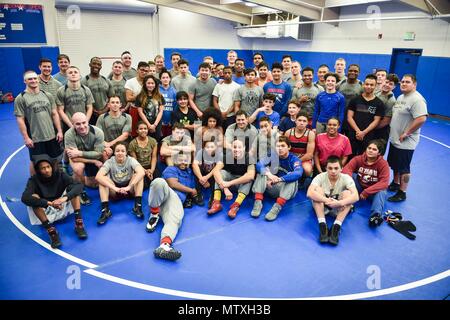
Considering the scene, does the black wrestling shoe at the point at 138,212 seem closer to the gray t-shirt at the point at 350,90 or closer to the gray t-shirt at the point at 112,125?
the gray t-shirt at the point at 112,125

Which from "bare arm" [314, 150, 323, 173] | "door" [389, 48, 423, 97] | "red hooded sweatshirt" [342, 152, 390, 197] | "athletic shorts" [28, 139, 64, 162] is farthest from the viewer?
"door" [389, 48, 423, 97]

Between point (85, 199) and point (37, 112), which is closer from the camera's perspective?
point (37, 112)

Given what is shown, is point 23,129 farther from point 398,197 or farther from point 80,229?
point 398,197

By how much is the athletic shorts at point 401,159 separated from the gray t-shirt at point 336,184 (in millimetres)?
1331

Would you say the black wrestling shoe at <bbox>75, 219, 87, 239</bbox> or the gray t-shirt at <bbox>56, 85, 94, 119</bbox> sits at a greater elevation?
the gray t-shirt at <bbox>56, 85, 94, 119</bbox>

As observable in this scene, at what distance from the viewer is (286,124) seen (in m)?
5.89

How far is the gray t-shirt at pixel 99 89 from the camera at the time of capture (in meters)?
5.97

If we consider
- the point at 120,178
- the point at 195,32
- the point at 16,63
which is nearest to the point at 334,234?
the point at 120,178

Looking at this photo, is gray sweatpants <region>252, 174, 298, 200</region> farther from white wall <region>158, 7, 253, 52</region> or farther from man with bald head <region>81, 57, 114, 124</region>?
white wall <region>158, 7, 253, 52</region>

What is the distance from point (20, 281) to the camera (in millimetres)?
3283

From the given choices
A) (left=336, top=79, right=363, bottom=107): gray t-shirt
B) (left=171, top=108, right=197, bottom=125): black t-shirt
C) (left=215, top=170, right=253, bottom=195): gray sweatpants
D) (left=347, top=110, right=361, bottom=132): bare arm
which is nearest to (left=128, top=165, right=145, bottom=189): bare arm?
(left=215, top=170, right=253, bottom=195): gray sweatpants

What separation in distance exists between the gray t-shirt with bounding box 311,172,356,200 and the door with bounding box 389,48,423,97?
912 cm

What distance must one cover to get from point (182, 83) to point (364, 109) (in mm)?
3475

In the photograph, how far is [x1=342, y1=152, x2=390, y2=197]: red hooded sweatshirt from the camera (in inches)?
185
